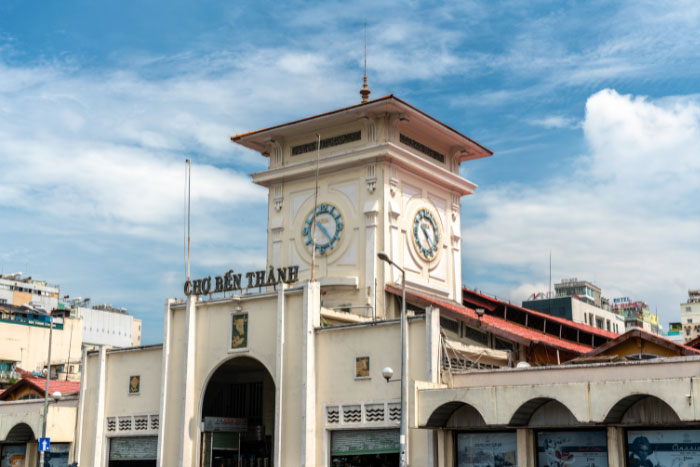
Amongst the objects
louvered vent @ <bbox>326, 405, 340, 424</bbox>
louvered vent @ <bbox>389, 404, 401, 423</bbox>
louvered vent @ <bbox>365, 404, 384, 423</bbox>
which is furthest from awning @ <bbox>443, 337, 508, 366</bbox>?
louvered vent @ <bbox>326, 405, 340, 424</bbox>

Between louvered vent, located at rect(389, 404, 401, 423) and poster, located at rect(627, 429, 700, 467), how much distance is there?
29.2ft

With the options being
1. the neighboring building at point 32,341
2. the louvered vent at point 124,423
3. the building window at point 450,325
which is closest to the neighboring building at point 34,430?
the louvered vent at point 124,423

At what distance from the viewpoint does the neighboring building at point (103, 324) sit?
113 metres

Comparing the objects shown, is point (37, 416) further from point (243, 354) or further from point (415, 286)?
point (415, 286)

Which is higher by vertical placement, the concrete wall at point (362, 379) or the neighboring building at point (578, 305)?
the neighboring building at point (578, 305)

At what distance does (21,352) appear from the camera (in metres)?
91.4

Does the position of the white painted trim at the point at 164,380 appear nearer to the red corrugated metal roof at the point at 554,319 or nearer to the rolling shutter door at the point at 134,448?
the rolling shutter door at the point at 134,448

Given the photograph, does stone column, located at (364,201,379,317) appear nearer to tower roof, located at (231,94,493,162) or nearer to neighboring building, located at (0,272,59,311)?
tower roof, located at (231,94,493,162)

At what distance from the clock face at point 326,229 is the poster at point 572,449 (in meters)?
19.7

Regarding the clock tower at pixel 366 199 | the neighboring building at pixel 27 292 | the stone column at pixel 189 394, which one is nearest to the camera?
the stone column at pixel 189 394

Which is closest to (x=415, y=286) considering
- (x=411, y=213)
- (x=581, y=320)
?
(x=411, y=213)

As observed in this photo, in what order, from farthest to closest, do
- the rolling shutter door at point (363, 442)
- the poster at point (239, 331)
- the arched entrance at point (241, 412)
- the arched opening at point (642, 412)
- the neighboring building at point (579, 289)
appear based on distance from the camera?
1. the neighboring building at point (579, 289)
2. the arched entrance at point (241, 412)
3. the poster at point (239, 331)
4. the rolling shutter door at point (363, 442)
5. the arched opening at point (642, 412)

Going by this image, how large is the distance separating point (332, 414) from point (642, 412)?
1287 centimetres

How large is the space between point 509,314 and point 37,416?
2795cm
